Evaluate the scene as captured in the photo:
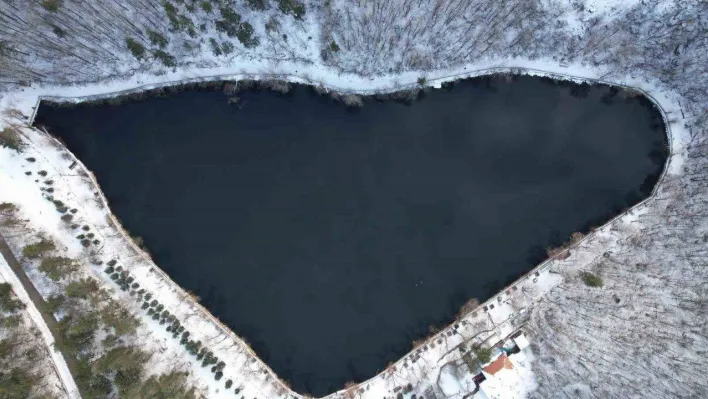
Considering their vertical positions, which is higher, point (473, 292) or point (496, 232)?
point (496, 232)

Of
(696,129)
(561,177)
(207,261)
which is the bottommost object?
(207,261)

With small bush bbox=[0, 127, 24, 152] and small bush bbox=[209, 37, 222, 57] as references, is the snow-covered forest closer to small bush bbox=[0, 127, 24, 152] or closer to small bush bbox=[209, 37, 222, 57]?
small bush bbox=[209, 37, 222, 57]

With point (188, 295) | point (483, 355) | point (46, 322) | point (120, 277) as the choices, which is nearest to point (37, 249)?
point (46, 322)

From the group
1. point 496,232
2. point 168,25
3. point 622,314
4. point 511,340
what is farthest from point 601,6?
point 168,25

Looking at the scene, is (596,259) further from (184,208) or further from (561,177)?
(184,208)

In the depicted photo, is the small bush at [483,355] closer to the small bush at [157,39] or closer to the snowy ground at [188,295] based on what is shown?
the snowy ground at [188,295]

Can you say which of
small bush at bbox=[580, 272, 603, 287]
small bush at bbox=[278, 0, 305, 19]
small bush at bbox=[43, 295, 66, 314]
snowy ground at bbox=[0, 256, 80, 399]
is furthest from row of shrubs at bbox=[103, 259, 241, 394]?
small bush at bbox=[580, 272, 603, 287]

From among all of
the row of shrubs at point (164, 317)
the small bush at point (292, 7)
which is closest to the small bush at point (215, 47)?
the small bush at point (292, 7)
